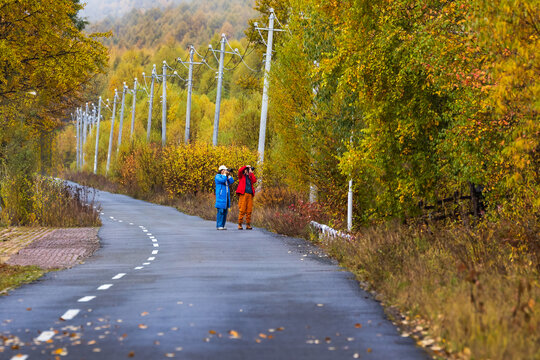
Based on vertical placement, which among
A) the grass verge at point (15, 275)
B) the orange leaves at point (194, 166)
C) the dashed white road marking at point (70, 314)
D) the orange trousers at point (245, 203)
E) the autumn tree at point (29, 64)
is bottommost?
the grass verge at point (15, 275)

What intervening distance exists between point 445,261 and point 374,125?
15.1ft

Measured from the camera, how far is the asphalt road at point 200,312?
8.65 meters

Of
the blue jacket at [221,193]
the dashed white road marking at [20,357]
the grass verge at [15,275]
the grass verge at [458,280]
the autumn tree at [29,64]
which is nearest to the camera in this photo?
the dashed white road marking at [20,357]

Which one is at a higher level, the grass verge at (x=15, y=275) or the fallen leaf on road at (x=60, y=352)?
the fallen leaf on road at (x=60, y=352)

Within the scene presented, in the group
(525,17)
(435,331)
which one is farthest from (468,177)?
(435,331)

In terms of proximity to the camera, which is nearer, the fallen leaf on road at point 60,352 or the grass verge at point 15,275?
the fallen leaf on road at point 60,352

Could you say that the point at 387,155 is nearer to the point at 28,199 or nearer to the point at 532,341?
the point at 532,341

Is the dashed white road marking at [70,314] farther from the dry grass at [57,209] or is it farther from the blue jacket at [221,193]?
the dry grass at [57,209]

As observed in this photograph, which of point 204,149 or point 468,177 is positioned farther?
point 204,149

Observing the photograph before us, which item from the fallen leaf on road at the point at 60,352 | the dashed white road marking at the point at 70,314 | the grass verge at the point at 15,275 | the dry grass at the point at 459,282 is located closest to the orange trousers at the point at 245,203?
the dry grass at the point at 459,282

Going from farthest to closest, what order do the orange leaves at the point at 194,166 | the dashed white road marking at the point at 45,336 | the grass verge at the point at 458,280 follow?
the orange leaves at the point at 194,166 → the dashed white road marking at the point at 45,336 → the grass verge at the point at 458,280

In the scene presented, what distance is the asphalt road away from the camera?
8648 mm

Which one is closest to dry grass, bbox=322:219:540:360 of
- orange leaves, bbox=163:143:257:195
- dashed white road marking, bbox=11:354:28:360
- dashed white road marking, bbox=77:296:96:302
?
dashed white road marking, bbox=11:354:28:360

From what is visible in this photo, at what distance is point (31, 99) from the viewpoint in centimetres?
3550
